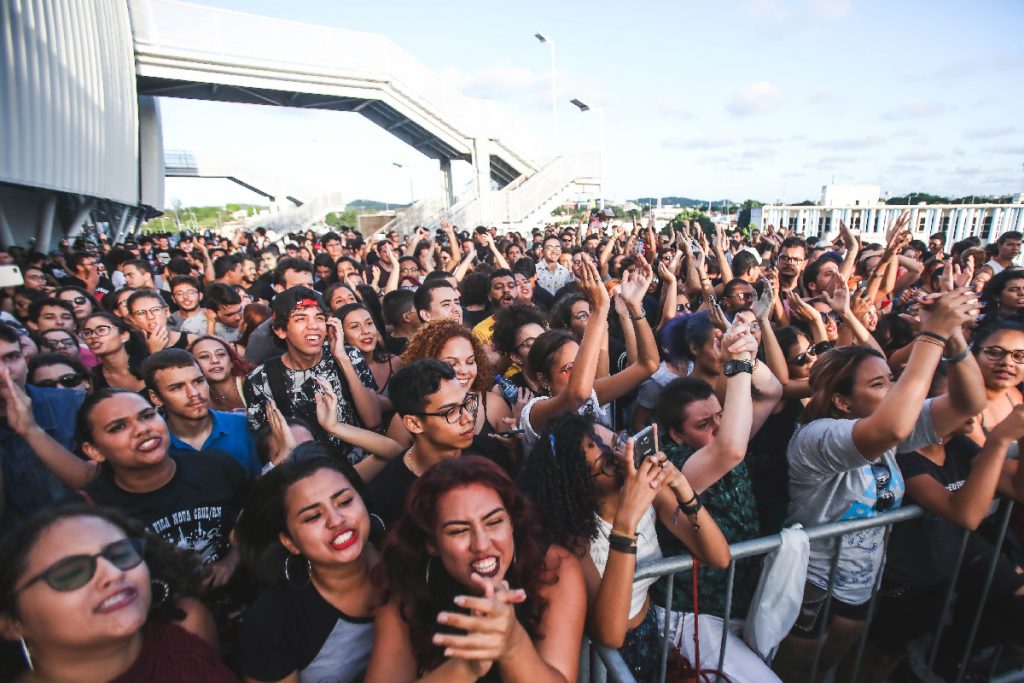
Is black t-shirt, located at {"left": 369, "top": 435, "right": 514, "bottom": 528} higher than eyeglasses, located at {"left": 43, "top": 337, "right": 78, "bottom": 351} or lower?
lower

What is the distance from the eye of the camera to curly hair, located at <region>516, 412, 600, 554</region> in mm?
1906

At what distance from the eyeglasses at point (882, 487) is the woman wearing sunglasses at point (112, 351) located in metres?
4.69

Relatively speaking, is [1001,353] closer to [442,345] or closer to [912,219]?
[442,345]

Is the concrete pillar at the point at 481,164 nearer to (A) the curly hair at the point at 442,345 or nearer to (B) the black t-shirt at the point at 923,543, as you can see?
(A) the curly hair at the point at 442,345

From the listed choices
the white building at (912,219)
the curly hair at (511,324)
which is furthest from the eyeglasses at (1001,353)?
the white building at (912,219)

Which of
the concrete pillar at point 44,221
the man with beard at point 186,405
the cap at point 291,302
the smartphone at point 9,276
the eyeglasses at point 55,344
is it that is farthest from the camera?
the concrete pillar at point 44,221

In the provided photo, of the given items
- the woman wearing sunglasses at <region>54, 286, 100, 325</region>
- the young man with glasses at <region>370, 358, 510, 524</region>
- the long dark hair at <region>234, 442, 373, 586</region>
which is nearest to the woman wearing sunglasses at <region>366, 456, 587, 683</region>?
the long dark hair at <region>234, 442, 373, 586</region>

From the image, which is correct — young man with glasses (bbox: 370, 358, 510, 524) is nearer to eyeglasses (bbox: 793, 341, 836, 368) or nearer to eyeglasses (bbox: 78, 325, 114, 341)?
eyeglasses (bbox: 793, 341, 836, 368)

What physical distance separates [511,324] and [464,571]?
2185mm

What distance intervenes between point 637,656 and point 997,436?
71.2 inches

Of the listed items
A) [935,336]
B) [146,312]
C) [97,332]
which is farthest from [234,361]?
[935,336]

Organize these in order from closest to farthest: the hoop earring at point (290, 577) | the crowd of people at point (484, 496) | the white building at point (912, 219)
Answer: the crowd of people at point (484, 496), the hoop earring at point (290, 577), the white building at point (912, 219)

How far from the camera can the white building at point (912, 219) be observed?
33.9 ft

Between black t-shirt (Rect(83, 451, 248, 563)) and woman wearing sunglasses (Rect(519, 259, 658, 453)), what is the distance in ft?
4.72
